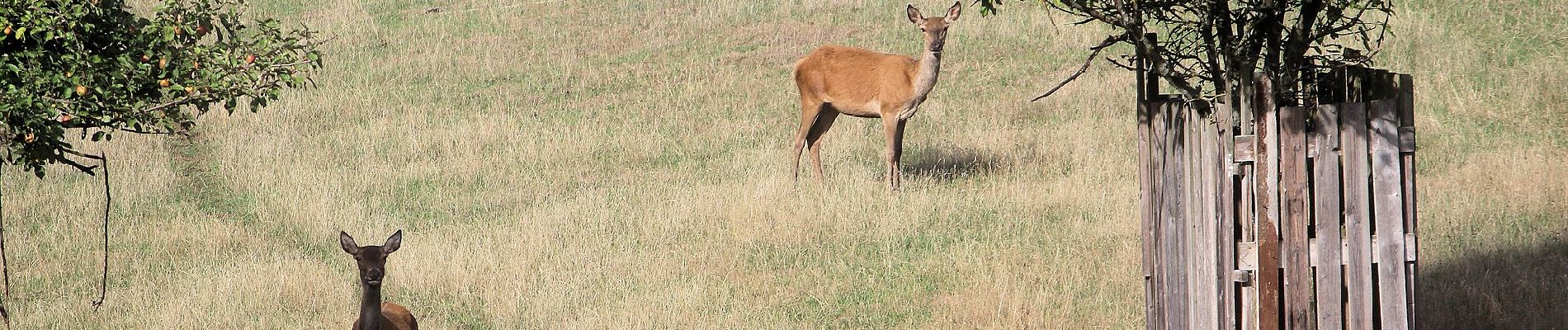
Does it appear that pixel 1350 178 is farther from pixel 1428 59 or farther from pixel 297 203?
pixel 1428 59

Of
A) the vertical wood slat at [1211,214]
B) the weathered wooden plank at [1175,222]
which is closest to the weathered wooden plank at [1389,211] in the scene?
the vertical wood slat at [1211,214]

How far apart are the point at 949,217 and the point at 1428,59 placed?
7.05 metres

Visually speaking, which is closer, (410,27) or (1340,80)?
(1340,80)

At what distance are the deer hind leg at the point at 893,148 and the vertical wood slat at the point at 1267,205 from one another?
6283mm

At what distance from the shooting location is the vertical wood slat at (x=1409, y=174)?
4.96 meters

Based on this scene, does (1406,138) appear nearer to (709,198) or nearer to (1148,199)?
(1148,199)

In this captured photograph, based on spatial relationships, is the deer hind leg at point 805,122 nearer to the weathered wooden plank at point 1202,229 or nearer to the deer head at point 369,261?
the deer head at point 369,261

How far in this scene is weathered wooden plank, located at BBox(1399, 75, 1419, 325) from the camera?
496cm

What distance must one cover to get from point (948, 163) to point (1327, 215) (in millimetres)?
7699

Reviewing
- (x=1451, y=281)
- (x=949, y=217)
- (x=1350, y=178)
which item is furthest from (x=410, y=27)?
(x=1350, y=178)

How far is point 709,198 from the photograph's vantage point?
11039mm

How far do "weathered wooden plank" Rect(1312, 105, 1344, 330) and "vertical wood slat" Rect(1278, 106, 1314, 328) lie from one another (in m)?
0.06

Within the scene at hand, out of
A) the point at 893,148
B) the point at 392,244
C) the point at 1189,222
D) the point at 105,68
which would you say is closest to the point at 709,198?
the point at 893,148

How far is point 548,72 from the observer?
1845cm
